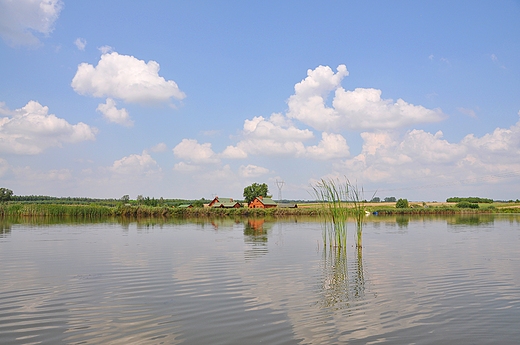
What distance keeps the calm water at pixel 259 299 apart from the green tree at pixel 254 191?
4012 inches

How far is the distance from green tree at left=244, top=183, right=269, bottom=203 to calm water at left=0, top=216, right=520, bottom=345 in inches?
4012

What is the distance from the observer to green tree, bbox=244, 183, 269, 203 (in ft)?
398

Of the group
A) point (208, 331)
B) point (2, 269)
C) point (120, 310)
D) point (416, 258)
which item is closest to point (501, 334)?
point (208, 331)

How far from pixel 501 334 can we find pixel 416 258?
442 inches

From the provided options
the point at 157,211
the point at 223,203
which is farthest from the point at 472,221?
the point at 223,203

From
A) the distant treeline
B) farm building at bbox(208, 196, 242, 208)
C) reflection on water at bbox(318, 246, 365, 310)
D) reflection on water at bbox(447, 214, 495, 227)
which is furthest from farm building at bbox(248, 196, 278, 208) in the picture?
reflection on water at bbox(318, 246, 365, 310)

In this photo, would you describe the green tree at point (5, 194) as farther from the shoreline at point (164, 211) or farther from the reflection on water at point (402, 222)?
the reflection on water at point (402, 222)

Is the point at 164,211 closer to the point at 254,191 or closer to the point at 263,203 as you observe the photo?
the point at 263,203

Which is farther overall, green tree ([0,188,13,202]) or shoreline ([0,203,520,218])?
green tree ([0,188,13,202])

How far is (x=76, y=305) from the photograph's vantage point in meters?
9.90

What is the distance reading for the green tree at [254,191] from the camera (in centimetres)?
12125

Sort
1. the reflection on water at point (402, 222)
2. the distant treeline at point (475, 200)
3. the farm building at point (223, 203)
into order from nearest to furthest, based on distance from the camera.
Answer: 1. the reflection on water at point (402, 222)
2. the farm building at point (223, 203)
3. the distant treeline at point (475, 200)

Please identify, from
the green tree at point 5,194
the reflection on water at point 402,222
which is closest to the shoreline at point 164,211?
the reflection on water at point 402,222

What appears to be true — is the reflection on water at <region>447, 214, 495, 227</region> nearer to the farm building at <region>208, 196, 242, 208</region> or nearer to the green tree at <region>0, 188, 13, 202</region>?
the farm building at <region>208, 196, 242, 208</region>
